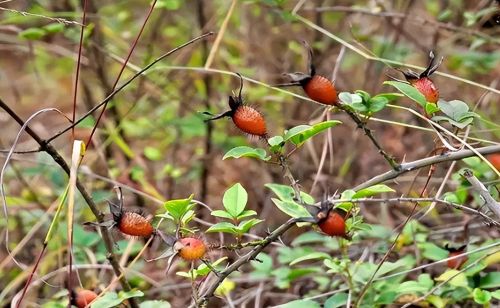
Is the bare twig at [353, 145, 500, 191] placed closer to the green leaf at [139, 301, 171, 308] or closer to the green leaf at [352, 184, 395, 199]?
the green leaf at [352, 184, 395, 199]

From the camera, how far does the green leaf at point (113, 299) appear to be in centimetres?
108

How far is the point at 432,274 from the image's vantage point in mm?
1459

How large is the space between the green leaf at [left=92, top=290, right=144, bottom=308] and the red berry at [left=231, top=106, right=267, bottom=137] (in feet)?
0.92

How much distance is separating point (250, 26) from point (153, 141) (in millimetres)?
492

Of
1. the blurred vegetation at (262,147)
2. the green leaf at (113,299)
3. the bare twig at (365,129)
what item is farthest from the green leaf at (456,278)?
the green leaf at (113,299)

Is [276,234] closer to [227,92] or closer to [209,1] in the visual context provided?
[227,92]

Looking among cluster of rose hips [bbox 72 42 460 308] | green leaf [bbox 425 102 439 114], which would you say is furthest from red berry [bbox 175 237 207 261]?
green leaf [bbox 425 102 439 114]

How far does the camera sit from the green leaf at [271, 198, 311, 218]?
990 millimetres

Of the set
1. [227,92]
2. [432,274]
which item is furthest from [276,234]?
[227,92]

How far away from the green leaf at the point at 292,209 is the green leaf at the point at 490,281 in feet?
1.29

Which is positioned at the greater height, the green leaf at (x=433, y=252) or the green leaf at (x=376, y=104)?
the green leaf at (x=376, y=104)

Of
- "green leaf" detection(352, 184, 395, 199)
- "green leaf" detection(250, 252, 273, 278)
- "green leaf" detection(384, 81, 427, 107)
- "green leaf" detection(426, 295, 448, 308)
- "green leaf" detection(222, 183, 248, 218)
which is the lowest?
"green leaf" detection(426, 295, 448, 308)

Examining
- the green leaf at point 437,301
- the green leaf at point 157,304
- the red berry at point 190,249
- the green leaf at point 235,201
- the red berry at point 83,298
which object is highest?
the green leaf at point 235,201

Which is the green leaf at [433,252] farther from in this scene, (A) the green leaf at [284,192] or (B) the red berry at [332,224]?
(B) the red berry at [332,224]
